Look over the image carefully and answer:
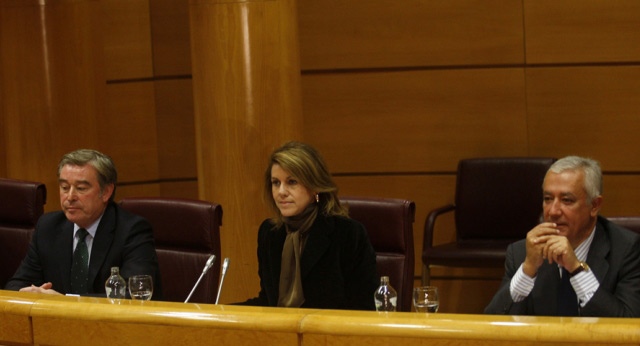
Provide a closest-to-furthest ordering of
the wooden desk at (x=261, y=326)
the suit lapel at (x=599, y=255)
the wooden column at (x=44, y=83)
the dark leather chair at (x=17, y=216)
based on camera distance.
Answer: the wooden desk at (x=261, y=326) → the suit lapel at (x=599, y=255) → the dark leather chair at (x=17, y=216) → the wooden column at (x=44, y=83)

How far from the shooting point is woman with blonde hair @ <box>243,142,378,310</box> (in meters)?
3.14

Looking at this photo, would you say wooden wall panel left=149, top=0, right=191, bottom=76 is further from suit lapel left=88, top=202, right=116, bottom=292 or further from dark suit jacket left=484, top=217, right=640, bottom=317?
dark suit jacket left=484, top=217, right=640, bottom=317

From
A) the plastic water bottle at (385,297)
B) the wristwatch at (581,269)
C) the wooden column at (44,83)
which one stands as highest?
the wooden column at (44,83)

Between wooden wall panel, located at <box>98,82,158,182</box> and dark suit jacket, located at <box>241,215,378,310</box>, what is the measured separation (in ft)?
9.42

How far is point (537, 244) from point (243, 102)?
7.08 feet

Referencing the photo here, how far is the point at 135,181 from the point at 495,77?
2.26m

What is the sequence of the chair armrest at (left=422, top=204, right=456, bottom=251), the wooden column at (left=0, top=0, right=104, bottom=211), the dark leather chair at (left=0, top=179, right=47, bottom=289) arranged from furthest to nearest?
1. the wooden column at (left=0, top=0, right=104, bottom=211)
2. the chair armrest at (left=422, top=204, right=456, bottom=251)
3. the dark leather chair at (left=0, top=179, right=47, bottom=289)

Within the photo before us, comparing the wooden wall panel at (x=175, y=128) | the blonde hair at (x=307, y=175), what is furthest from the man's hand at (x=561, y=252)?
the wooden wall panel at (x=175, y=128)

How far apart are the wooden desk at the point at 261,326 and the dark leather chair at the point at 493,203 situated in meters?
2.89

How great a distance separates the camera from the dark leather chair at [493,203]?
5.02m

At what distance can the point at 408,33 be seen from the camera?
17.8ft

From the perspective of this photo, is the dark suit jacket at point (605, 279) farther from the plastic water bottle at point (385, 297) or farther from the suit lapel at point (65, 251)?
the suit lapel at point (65, 251)

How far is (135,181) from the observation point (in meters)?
5.88

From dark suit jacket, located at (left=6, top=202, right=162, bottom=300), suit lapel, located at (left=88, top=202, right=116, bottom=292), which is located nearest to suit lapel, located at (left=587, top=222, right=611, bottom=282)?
dark suit jacket, located at (left=6, top=202, right=162, bottom=300)
